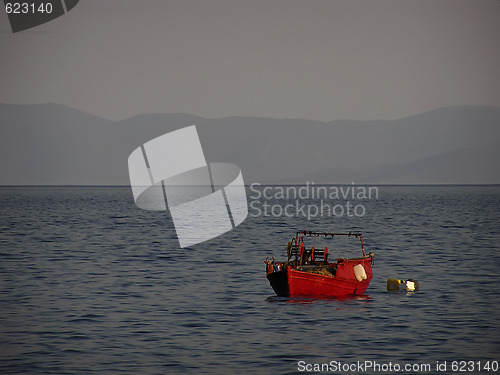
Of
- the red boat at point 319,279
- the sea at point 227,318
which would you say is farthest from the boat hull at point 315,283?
the sea at point 227,318

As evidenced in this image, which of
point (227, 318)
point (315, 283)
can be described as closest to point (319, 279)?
point (315, 283)

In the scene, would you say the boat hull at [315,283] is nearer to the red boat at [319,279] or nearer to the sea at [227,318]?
the red boat at [319,279]

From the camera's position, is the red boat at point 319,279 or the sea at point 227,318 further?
the red boat at point 319,279

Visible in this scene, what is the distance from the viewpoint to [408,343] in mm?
33312

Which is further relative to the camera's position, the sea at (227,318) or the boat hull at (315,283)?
the boat hull at (315,283)

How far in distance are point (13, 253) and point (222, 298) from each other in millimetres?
34493

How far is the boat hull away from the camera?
43.3 metres

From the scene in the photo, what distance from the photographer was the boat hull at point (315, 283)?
43.3 m

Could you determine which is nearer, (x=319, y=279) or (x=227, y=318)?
(x=227, y=318)

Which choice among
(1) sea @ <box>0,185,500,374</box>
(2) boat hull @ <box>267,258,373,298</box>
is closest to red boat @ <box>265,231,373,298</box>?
(2) boat hull @ <box>267,258,373,298</box>

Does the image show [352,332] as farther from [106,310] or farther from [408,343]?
[106,310]

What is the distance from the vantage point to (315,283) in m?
43.5

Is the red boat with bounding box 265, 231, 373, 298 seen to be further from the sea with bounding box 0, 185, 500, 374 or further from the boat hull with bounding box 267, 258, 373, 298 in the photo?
the sea with bounding box 0, 185, 500, 374

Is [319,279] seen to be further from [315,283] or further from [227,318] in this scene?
[227,318]
